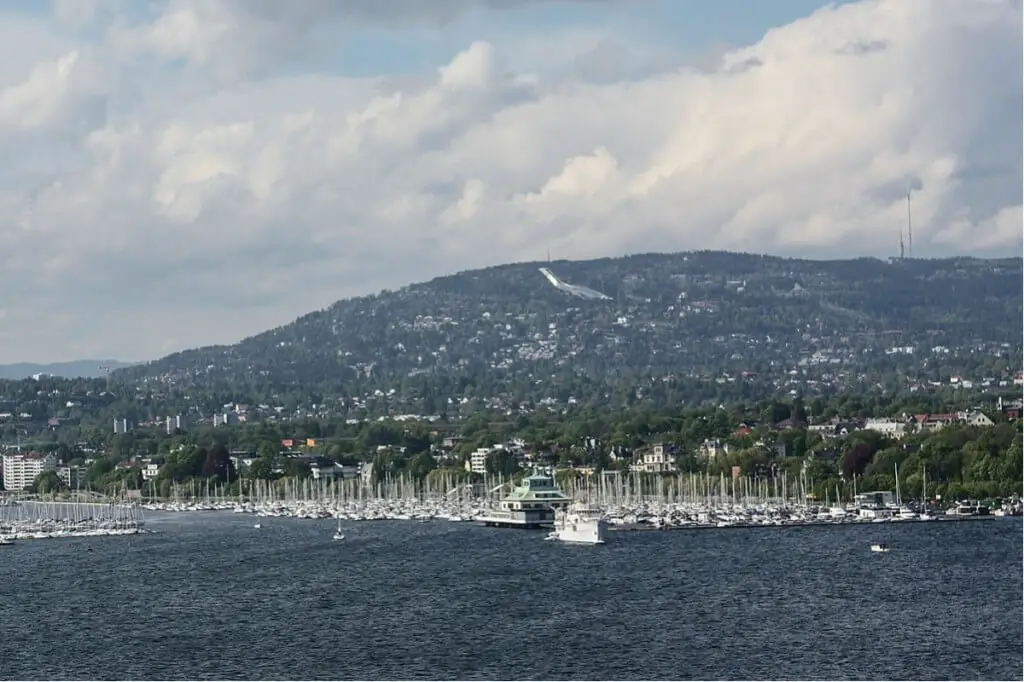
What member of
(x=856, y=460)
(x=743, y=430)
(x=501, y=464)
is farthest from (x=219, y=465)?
(x=856, y=460)

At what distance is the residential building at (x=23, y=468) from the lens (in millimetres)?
167375

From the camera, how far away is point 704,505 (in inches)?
4043

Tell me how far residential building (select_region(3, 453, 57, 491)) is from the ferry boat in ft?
246

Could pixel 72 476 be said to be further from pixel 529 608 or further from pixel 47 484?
pixel 529 608

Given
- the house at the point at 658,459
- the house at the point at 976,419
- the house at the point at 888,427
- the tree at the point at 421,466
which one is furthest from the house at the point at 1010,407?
the tree at the point at 421,466

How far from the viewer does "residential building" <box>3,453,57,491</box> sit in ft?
549

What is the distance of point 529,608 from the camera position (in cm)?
5634

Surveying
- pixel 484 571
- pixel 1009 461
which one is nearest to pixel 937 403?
pixel 1009 461

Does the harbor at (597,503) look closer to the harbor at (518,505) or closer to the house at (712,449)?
the harbor at (518,505)

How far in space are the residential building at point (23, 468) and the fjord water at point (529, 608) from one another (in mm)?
85791

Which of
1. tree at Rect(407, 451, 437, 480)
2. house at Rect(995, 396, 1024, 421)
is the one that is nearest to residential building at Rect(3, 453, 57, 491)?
tree at Rect(407, 451, 437, 480)

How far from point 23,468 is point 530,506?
275 ft

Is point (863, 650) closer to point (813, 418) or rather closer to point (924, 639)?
point (924, 639)

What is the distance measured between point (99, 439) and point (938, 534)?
413 ft
